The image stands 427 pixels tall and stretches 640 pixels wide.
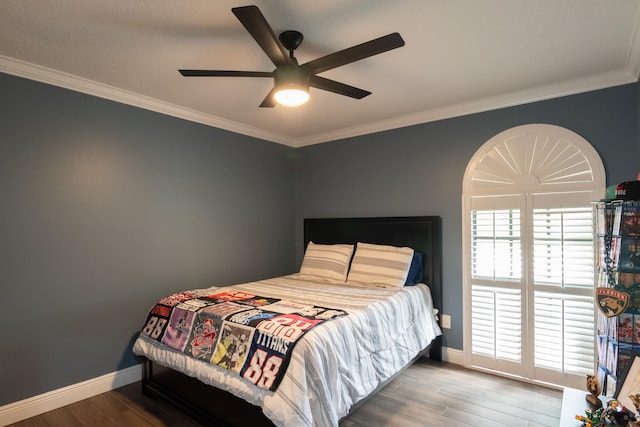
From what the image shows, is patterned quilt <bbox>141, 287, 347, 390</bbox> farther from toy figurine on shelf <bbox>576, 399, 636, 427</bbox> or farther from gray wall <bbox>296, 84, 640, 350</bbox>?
gray wall <bbox>296, 84, 640, 350</bbox>

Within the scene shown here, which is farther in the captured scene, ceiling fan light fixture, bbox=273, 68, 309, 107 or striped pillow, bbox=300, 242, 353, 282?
striped pillow, bbox=300, 242, 353, 282

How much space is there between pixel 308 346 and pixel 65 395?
206 centimetres

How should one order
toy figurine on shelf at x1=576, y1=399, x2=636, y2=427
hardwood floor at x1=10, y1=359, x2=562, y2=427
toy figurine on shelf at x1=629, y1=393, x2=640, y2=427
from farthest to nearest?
hardwood floor at x1=10, y1=359, x2=562, y2=427 → toy figurine on shelf at x1=576, y1=399, x2=636, y2=427 → toy figurine on shelf at x1=629, y1=393, x2=640, y2=427

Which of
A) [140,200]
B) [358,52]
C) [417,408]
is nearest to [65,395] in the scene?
[140,200]

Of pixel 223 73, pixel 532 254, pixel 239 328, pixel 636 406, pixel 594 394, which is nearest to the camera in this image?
pixel 636 406

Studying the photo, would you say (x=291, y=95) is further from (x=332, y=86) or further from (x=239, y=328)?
(x=239, y=328)

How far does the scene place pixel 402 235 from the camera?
3.51m

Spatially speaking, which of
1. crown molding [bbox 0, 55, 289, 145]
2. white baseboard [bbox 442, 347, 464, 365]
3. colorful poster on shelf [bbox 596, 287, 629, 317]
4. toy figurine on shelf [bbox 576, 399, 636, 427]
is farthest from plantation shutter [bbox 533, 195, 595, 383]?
crown molding [bbox 0, 55, 289, 145]

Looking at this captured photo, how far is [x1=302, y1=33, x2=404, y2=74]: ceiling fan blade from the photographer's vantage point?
1.57 metres

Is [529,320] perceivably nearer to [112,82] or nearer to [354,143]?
[354,143]

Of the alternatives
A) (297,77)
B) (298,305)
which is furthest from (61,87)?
(298,305)

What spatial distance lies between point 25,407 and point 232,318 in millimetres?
1627

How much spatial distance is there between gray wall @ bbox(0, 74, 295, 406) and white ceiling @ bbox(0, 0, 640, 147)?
288 mm

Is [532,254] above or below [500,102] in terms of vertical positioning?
below
